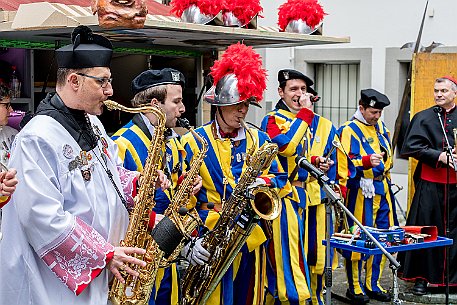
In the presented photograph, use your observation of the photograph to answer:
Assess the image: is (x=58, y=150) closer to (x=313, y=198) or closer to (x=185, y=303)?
(x=185, y=303)

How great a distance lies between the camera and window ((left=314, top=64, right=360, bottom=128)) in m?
12.8

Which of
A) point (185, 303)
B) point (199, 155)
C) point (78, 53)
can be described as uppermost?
point (78, 53)

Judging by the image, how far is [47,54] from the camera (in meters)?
7.22

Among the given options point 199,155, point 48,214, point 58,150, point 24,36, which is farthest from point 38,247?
point 24,36

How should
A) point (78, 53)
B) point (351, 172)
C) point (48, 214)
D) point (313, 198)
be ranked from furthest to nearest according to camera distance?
1. point (351, 172)
2. point (313, 198)
3. point (78, 53)
4. point (48, 214)

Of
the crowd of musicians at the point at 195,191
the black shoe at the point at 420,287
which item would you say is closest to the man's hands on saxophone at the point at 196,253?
the crowd of musicians at the point at 195,191

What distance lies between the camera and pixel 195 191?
5.11 metres

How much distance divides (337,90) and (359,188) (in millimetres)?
5409

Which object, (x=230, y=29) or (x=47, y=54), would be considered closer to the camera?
(x=230, y=29)

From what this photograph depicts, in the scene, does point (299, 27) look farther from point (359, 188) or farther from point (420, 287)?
point (420, 287)

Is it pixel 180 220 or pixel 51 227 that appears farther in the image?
pixel 180 220

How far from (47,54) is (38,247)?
382 cm

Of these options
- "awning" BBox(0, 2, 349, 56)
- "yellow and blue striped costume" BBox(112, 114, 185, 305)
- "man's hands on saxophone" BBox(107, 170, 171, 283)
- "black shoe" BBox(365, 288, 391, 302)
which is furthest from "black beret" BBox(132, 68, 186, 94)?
"black shoe" BBox(365, 288, 391, 302)

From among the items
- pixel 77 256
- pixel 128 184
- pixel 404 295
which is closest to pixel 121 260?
pixel 77 256
